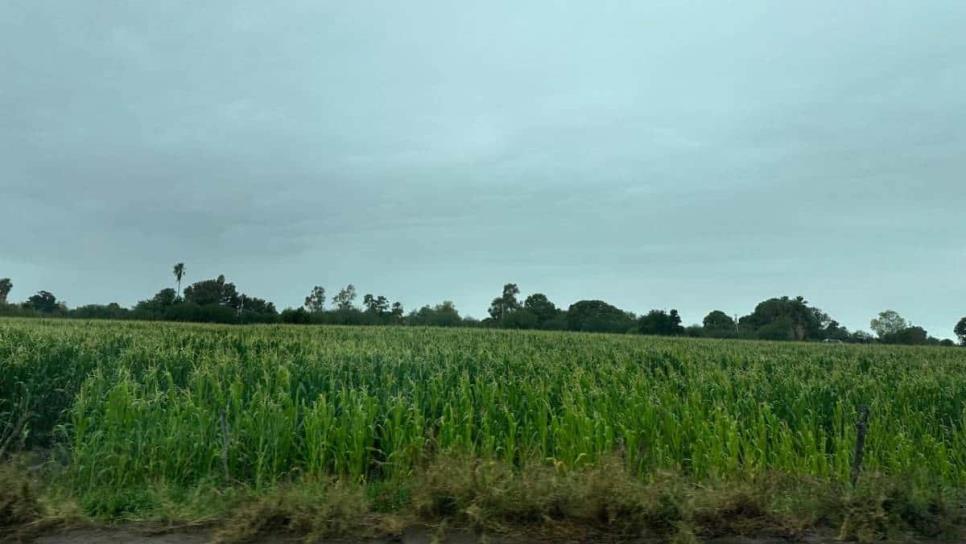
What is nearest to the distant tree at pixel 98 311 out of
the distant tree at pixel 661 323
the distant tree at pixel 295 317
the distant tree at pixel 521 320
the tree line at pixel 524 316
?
the tree line at pixel 524 316

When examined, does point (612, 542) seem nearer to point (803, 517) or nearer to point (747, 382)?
point (803, 517)

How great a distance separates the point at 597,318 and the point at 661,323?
10.9 m

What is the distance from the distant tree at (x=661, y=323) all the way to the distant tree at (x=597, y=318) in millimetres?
1841

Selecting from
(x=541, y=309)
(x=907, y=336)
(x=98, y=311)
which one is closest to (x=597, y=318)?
(x=541, y=309)

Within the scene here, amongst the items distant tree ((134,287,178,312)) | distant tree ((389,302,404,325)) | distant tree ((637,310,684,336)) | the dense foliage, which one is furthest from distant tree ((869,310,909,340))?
distant tree ((134,287,178,312))

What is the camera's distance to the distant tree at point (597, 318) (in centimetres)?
7006

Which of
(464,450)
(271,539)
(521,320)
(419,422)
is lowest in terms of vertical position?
(271,539)

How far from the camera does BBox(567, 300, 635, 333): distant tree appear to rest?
7006 cm

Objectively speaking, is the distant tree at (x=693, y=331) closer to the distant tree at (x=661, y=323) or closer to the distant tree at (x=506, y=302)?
the distant tree at (x=661, y=323)

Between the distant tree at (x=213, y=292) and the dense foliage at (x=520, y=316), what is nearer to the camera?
the dense foliage at (x=520, y=316)

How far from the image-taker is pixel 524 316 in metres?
71.8

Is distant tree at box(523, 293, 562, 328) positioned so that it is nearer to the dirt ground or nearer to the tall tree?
the tall tree

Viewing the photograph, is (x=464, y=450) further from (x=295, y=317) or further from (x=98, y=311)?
(x=98, y=311)

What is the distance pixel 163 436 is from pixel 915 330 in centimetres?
8090
